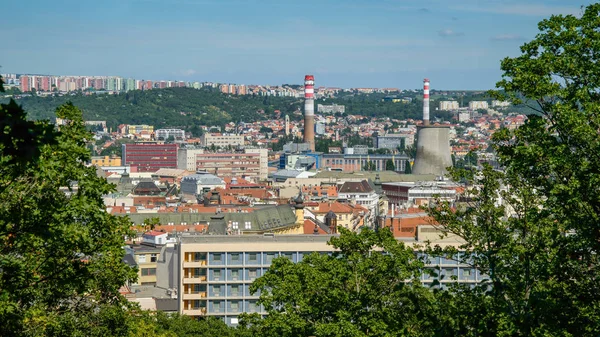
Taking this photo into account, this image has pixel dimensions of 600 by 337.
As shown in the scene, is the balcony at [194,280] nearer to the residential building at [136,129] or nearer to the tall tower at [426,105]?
the tall tower at [426,105]

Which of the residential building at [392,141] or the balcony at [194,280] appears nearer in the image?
the balcony at [194,280]

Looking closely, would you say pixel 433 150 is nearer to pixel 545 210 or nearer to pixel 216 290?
pixel 216 290

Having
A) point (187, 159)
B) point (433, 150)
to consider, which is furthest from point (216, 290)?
point (187, 159)

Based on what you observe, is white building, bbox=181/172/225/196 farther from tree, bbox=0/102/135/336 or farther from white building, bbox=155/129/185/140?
tree, bbox=0/102/135/336

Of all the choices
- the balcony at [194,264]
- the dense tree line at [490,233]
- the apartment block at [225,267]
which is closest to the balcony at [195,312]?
the apartment block at [225,267]

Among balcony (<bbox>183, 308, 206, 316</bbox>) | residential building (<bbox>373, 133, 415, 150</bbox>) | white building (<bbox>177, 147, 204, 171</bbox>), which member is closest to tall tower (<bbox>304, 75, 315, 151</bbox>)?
white building (<bbox>177, 147, 204, 171</bbox>)
